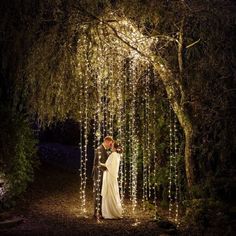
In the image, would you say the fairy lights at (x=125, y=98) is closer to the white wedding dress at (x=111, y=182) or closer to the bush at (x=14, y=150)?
the white wedding dress at (x=111, y=182)

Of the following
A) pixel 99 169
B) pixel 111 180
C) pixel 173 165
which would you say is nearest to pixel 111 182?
pixel 111 180

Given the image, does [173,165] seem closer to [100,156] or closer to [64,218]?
[100,156]

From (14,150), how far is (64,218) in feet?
6.71

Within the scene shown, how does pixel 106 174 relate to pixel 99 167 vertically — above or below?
below

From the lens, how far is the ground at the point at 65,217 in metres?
9.41

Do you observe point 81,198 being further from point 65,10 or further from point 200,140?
point 65,10

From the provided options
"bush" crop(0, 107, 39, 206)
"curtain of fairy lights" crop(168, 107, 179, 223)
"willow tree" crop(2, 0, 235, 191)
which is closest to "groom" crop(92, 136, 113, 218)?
"willow tree" crop(2, 0, 235, 191)

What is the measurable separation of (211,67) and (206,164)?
2.35 metres

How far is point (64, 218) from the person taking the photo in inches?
415

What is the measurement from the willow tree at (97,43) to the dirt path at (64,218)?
167cm

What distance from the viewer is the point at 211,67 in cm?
1032

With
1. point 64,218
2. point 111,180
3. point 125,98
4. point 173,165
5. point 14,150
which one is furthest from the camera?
point 173,165

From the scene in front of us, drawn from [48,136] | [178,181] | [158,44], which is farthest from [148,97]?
[48,136]

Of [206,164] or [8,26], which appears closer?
[8,26]
